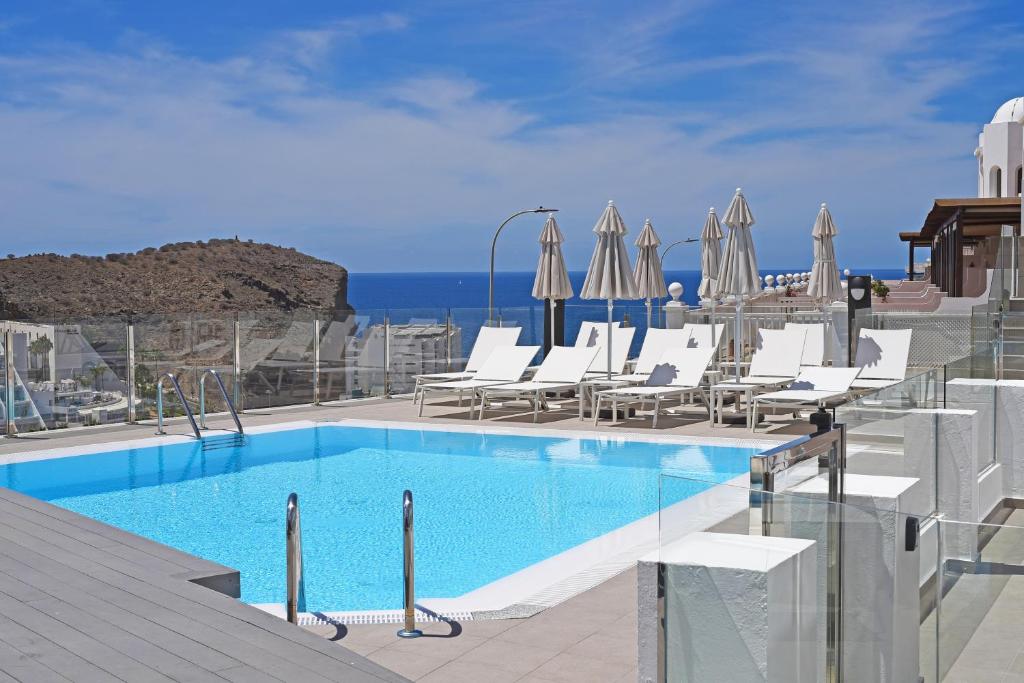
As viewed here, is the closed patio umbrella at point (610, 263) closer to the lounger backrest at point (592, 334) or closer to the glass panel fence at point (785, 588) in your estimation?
the lounger backrest at point (592, 334)

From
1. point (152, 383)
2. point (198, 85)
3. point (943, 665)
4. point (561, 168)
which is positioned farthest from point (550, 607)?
point (198, 85)

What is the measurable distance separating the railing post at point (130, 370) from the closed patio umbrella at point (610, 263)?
562cm

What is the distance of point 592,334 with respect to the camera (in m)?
15.5

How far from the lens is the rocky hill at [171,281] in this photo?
1757 inches

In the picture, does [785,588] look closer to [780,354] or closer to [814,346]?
[780,354]

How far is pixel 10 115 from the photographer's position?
6544 centimetres

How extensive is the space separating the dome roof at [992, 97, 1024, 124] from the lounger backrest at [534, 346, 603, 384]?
27165mm

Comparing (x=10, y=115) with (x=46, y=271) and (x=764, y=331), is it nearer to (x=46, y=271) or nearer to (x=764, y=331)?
(x=46, y=271)

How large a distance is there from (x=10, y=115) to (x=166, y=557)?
2687 inches

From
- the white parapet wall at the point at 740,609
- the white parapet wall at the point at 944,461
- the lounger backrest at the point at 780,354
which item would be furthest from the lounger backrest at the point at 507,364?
the white parapet wall at the point at 740,609

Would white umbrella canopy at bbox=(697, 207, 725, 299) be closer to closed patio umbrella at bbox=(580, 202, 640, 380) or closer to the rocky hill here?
closed patio umbrella at bbox=(580, 202, 640, 380)

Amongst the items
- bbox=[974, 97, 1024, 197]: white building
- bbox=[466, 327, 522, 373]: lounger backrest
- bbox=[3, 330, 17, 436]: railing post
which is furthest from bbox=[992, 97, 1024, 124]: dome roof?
bbox=[3, 330, 17, 436]: railing post

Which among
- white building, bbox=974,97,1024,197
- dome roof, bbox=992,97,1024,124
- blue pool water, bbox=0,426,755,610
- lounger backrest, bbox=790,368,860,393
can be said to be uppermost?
dome roof, bbox=992,97,1024,124

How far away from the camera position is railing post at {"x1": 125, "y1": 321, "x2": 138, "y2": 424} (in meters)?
12.7
